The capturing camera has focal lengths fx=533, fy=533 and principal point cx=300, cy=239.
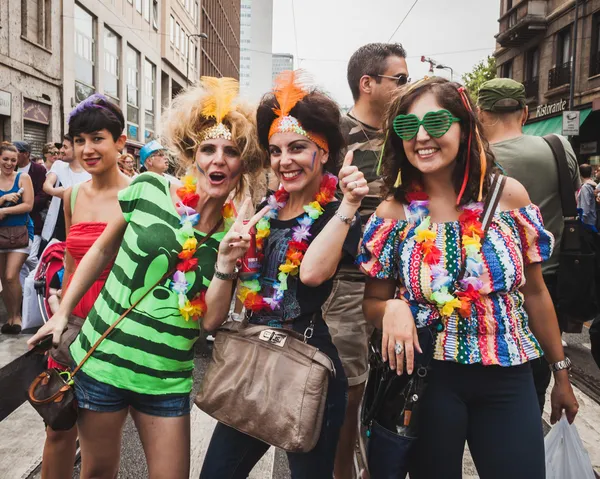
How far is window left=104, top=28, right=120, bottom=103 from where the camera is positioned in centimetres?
2150

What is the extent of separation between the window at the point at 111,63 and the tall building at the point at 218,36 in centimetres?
2229

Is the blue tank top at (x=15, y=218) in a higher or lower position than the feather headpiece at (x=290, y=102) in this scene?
lower

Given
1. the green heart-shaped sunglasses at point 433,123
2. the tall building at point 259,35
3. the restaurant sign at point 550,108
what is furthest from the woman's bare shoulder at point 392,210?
the tall building at point 259,35

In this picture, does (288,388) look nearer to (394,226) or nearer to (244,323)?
(244,323)

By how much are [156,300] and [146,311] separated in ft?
0.18

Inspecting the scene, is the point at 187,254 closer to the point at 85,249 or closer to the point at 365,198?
the point at 85,249

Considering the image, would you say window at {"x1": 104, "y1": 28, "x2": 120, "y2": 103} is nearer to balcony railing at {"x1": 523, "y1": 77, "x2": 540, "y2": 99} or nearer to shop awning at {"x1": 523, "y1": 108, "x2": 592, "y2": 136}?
shop awning at {"x1": 523, "y1": 108, "x2": 592, "y2": 136}

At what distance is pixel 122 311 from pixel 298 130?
3.16ft

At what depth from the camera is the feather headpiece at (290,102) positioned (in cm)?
205

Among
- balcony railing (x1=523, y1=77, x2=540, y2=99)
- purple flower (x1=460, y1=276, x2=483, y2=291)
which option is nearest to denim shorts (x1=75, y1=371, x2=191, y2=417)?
purple flower (x1=460, y1=276, x2=483, y2=291)

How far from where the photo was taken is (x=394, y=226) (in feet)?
6.19

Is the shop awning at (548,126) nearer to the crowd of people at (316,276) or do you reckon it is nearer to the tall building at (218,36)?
the crowd of people at (316,276)

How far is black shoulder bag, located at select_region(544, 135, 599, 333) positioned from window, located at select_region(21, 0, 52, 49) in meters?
15.7

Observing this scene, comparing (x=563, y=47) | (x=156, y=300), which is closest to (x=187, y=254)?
(x=156, y=300)
